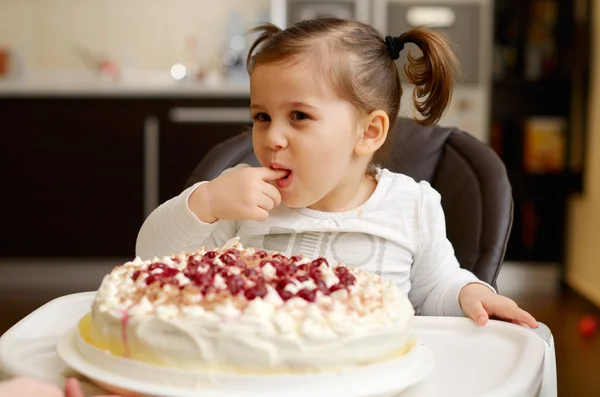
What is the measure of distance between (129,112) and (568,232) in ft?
7.45

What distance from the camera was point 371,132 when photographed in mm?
1475

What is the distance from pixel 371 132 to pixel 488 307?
0.43 meters

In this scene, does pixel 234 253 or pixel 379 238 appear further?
pixel 379 238

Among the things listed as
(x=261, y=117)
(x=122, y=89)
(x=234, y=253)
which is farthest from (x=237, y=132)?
(x=234, y=253)

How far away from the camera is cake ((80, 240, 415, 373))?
73cm

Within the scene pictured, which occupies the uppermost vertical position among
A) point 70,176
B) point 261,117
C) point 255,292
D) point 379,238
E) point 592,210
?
point 261,117

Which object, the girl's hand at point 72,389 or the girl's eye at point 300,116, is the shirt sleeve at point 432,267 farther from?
the girl's hand at point 72,389

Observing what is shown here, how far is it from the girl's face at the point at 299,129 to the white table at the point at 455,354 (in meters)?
0.38

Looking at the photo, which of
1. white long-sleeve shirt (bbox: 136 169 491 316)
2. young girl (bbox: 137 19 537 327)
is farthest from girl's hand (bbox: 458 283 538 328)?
white long-sleeve shirt (bbox: 136 169 491 316)

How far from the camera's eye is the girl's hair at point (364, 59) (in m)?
1.37

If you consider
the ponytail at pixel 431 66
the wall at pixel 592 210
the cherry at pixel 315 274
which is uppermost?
the ponytail at pixel 431 66

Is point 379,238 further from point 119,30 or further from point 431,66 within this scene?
point 119,30

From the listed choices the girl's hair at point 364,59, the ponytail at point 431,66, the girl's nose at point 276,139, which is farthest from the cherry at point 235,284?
the ponytail at point 431,66

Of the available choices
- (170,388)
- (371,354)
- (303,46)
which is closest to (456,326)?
(371,354)
